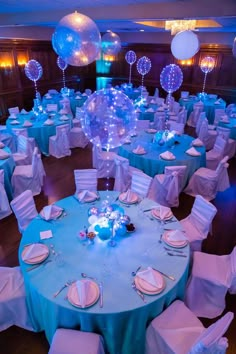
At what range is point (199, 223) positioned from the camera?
155 inches

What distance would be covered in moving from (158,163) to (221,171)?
1.49m

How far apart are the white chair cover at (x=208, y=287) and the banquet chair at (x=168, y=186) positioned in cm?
209

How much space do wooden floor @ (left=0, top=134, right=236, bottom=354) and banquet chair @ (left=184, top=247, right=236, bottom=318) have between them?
18 cm

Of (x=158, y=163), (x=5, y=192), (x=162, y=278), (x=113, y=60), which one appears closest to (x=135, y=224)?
(x=162, y=278)

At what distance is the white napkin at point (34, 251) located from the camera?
2.85 metres

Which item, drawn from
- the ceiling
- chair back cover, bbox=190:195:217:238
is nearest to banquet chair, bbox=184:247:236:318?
chair back cover, bbox=190:195:217:238

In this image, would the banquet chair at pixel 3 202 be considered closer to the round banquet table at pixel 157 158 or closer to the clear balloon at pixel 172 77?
the round banquet table at pixel 157 158

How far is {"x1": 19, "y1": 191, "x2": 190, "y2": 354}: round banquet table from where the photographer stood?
2.44 metres

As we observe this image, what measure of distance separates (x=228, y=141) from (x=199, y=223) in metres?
4.70

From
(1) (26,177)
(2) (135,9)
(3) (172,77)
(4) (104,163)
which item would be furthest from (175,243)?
(2) (135,9)

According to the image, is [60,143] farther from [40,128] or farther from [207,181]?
[207,181]

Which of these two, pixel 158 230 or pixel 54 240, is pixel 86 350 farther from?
pixel 158 230

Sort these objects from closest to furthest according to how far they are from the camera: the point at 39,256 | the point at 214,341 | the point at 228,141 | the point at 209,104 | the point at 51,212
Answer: the point at 214,341, the point at 39,256, the point at 51,212, the point at 228,141, the point at 209,104

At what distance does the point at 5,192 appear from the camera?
5.15 m
